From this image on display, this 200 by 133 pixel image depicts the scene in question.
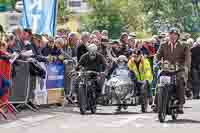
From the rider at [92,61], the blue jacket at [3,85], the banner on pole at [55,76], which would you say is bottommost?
the banner on pole at [55,76]

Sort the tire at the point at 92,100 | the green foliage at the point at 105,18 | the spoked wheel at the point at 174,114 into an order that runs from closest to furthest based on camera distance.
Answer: the spoked wheel at the point at 174,114 → the tire at the point at 92,100 → the green foliage at the point at 105,18

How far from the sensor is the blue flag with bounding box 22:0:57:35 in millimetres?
22609

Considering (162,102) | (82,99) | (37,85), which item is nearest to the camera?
(162,102)

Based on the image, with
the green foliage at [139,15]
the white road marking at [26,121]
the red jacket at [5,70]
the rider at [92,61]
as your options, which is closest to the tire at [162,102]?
the white road marking at [26,121]

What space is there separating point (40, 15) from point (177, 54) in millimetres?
7343

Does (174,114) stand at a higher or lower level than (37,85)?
lower

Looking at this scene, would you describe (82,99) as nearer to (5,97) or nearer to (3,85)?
(5,97)

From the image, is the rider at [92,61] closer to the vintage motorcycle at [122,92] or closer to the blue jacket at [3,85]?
the vintage motorcycle at [122,92]

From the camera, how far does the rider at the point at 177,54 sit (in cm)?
1617


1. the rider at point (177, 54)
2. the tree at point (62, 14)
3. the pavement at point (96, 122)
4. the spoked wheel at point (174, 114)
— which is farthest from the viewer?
the tree at point (62, 14)

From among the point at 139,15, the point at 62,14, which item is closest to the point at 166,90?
the point at 139,15

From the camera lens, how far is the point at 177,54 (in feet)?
53.2

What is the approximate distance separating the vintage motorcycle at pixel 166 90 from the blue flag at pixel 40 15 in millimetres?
7358

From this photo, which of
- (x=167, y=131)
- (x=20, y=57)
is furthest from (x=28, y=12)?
(x=167, y=131)
